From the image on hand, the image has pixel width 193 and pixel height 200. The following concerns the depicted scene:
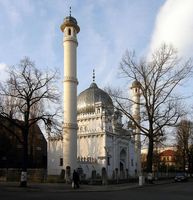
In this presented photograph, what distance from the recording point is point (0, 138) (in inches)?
2159

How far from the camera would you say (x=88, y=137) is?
2680 inches

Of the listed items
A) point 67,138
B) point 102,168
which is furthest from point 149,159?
point 102,168

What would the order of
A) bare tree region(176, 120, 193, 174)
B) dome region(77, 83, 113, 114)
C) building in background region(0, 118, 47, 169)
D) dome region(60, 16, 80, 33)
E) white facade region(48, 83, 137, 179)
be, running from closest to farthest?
1. dome region(60, 16, 80, 33)
2. building in background region(0, 118, 47, 169)
3. white facade region(48, 83, 137, 179)
4. dome region(77, 83, 113, 114)
5. bare tree region(176, 120, 193, 174)

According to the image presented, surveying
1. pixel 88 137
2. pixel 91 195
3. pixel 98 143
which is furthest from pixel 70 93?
pixel 91 195

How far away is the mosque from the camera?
52.6m

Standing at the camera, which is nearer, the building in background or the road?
the road

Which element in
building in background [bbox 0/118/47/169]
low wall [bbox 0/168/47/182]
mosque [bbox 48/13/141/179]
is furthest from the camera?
building in background [bbox 0/118/47/169]

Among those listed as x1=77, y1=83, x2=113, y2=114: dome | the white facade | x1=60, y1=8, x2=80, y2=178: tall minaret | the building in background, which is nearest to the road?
the building in background

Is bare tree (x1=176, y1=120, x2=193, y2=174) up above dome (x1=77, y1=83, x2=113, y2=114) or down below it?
below

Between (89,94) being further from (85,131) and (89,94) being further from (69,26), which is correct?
(69,26)

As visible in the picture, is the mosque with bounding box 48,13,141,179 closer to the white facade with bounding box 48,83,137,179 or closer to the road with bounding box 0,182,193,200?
the white facade with bounding box 48,83,137,179

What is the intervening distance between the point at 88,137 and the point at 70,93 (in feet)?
55.8

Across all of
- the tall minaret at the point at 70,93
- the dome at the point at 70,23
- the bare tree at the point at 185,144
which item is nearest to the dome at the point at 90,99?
the bare tree at the point at 185,144

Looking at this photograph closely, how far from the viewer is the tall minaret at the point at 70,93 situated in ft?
171
